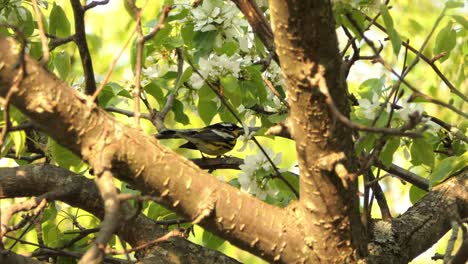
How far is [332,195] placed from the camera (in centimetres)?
222

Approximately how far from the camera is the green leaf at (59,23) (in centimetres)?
312

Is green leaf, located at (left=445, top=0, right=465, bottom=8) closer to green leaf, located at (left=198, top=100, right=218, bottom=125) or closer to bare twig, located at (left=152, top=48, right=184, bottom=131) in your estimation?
green leaf, located at (left=198, top=100, right=218, bottom=125)

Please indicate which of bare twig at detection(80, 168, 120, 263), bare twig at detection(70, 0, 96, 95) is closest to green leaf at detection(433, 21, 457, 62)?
bare twig at detection(70, 0, 96, 95)

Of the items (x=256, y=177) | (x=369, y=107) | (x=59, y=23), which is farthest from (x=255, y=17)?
(x=59, y=23)

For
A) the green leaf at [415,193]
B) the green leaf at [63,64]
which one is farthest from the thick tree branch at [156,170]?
the green leaf at [415,193]

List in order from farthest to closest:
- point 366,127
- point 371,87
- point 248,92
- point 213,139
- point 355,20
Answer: point 213,139 < point 248,92 < point 371,87 < point 355,20 < point 366,127

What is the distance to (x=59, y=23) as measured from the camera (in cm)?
313

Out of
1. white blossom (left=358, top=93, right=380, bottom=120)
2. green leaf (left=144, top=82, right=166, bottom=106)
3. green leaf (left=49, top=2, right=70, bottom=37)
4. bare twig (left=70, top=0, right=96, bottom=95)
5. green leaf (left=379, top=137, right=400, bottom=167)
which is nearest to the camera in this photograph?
white blossom (left=358, top=93, right=380, bottom=120)

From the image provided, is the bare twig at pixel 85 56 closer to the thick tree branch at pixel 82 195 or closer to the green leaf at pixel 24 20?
the green leaf at pixel 24 20

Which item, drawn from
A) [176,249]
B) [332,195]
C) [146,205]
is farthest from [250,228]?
[146,205]

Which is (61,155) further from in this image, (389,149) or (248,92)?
(389,149)

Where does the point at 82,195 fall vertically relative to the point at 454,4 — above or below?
below

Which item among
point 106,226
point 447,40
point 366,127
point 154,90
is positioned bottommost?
point 106,226

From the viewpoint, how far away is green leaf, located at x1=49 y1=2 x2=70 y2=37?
3.12 meters
